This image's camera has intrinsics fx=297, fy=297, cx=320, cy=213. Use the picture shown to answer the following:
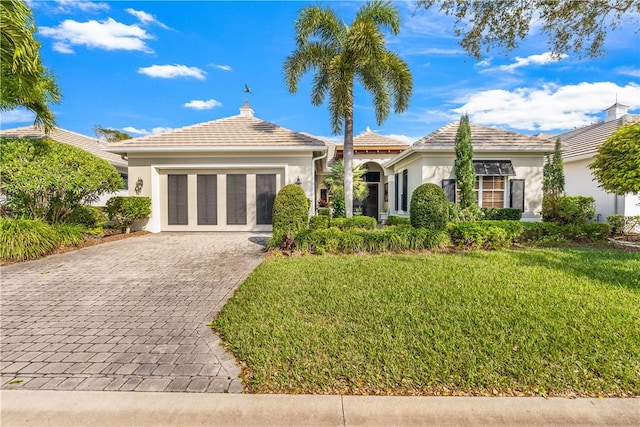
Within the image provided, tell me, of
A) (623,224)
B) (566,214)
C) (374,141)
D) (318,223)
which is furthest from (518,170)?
(374,141)

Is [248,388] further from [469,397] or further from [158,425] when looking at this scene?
[469,397]

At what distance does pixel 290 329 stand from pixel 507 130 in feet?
49.6

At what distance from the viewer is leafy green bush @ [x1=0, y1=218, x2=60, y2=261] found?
7.64m

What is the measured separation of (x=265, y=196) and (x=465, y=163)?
28.1 feet

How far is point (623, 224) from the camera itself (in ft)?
40.0

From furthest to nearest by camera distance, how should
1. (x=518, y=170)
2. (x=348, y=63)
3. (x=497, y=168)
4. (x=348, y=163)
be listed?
(x=518, y=170), (x=497, y=168), (x=348, y=163), (x=348, y=63)

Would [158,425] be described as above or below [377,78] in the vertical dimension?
below

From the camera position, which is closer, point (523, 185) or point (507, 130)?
point (523, 185)

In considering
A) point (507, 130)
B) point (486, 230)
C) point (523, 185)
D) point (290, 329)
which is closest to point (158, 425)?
point (290, 329)

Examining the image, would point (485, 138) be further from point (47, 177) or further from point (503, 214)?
point (47, 177)

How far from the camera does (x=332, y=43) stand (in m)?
11.8

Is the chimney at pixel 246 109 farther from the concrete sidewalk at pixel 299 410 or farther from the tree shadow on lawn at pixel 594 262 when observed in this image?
the concrete sidewalk at pixel 299 410

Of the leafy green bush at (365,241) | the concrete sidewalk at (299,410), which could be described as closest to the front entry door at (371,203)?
the leafy green bush at (365,241)

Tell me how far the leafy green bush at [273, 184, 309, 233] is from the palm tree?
3037mm
